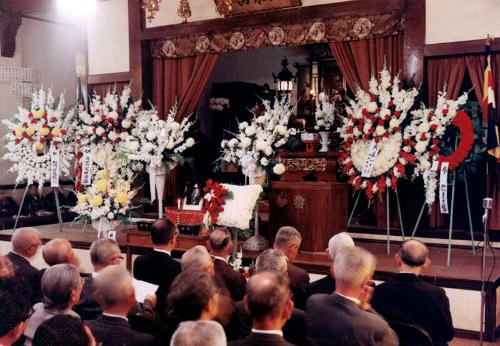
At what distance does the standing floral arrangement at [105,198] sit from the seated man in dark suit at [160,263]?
241cm

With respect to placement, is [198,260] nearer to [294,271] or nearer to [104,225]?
[294,271]

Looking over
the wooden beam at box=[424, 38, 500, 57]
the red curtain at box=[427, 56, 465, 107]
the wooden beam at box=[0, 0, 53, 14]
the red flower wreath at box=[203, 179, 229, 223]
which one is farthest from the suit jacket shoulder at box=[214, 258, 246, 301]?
the wooden beam at box=[0, 0, 53, 14]

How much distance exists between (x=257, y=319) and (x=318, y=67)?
8.76 m

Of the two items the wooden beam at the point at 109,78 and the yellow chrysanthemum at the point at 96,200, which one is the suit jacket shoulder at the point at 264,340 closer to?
the yellow chrysanthemum at the point at 96,200

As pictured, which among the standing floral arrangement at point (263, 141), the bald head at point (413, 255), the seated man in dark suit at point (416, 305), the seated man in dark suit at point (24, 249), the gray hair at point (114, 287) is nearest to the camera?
the gray hair at point (114, 287)

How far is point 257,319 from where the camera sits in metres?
2.20

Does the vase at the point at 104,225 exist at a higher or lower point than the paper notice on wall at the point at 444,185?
lower

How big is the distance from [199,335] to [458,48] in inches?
205

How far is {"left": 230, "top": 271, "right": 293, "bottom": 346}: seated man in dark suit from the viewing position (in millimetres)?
2170

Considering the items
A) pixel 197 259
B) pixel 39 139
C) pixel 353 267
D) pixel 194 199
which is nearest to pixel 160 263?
pixel 197 259

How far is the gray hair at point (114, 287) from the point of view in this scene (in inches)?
99.4

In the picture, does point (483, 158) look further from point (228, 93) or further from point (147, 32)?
point (228, 93)

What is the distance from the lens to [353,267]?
258cm

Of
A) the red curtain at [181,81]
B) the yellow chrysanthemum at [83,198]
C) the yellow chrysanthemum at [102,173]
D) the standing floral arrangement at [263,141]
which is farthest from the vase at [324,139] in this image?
the yellow chrysanthemum at [83,198]
